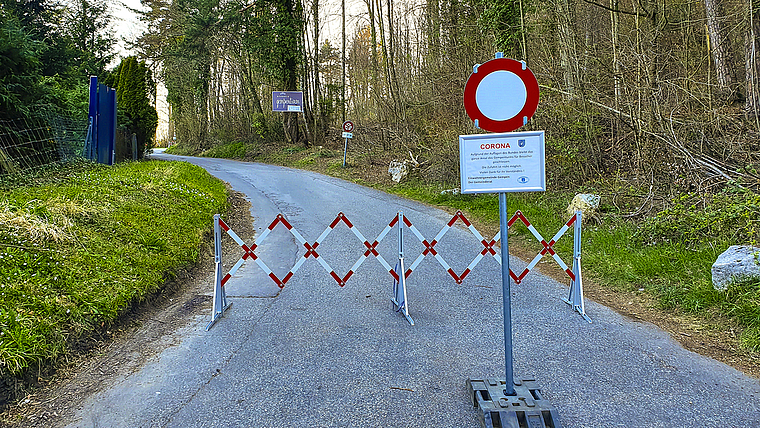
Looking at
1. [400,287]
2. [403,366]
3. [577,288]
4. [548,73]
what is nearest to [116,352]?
[403,366]

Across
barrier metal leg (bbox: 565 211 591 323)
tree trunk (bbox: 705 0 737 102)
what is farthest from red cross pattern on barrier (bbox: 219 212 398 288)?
tree trunk (bbox: 705 0 737 102)

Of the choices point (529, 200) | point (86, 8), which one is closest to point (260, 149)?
point (86, 8)

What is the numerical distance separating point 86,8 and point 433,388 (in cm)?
3114

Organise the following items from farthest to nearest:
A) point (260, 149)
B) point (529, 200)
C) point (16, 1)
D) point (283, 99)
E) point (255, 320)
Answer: point (260, 149), point (283, 99), point (16, 1), point (529, 200), point (255, 320)

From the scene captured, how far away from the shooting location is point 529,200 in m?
13.0

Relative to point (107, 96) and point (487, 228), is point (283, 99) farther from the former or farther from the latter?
point (487, 228)

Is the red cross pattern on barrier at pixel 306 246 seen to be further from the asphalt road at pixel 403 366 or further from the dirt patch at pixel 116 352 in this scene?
the dirt patch at pixel 116 352

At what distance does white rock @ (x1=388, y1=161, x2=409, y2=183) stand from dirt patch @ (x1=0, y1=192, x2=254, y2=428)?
38.9ft

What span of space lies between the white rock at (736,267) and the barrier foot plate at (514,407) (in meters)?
3.19

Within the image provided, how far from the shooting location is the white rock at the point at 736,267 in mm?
5559

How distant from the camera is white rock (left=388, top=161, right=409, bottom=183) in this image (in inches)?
752

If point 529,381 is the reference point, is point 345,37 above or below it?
above

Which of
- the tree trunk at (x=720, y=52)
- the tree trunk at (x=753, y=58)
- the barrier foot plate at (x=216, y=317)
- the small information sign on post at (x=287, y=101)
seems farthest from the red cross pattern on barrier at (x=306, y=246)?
the small information sign on post at (x=287, y=101)

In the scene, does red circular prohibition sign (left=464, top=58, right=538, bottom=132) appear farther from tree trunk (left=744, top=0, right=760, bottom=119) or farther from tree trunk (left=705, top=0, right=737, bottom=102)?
tree trunk (left=705, top=0, right=737, bottom=102)
